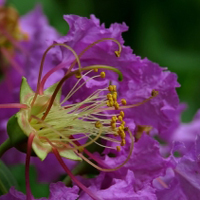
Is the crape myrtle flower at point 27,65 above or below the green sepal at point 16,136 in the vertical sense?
below

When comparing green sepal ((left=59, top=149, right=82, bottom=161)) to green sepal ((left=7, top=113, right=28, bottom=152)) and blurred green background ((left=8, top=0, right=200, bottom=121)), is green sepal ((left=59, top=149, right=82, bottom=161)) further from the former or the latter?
blurred green background ((left=8, top=0, right=200, bottom=121))

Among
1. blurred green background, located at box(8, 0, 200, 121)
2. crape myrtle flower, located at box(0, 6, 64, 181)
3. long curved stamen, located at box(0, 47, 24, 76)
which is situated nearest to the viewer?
crape myrtle flower, located at box(0, 6, 64, 181)

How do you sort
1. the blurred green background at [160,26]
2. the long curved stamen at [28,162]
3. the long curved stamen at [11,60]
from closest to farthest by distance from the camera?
the long curved stamen at [28,162] → the long curved stamen at [11,60] → the blurred green background at [160,26]

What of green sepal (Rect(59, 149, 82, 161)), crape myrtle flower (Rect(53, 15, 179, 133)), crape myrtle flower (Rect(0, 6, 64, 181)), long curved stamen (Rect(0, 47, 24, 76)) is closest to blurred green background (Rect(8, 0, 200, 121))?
crape myrtle flower (Rect(0, 6, 64, 181))

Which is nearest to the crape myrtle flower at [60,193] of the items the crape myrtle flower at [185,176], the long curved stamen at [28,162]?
the long curved stamen at [28,162]

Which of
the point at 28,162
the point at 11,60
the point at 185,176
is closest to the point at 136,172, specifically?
the point at 185,176

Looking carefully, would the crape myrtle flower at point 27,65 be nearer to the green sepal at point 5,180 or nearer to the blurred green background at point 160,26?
the green sepal at point 5,180
